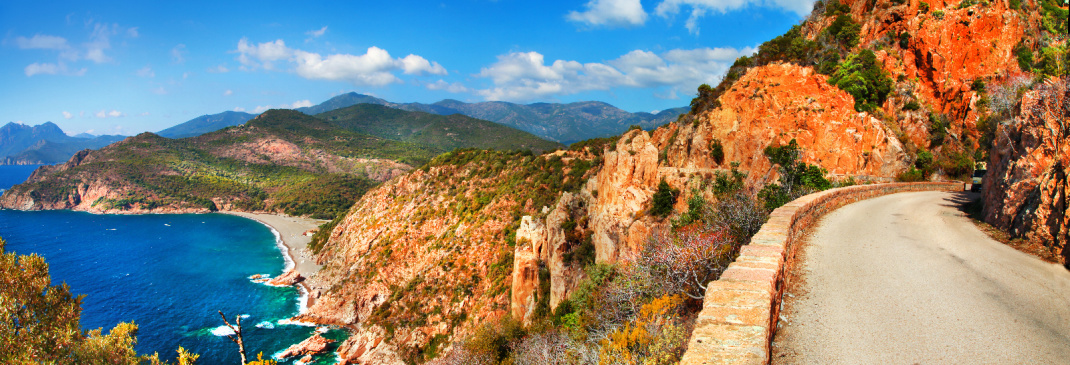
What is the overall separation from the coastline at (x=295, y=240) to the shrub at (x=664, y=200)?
1967 inches

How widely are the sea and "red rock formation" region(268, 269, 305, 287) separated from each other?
66.2 inches

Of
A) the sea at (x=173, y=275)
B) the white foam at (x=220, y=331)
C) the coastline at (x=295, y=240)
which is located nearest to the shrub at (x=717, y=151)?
the sea at (x=173, y=275)

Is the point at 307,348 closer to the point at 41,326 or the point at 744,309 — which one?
the point at 41,326

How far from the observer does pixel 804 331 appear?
477cm

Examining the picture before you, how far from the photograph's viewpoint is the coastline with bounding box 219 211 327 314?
63.0 m

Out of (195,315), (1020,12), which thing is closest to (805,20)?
(1020,12)

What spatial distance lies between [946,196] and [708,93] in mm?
16315

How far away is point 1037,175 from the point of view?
902 cm

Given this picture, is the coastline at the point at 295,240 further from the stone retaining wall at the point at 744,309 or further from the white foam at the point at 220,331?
the stone retaining wall at the point at 744,309

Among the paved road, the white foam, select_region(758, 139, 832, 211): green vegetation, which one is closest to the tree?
the paved road

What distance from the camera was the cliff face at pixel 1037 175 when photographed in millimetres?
7656

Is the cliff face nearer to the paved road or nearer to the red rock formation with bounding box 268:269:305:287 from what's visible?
the paved road

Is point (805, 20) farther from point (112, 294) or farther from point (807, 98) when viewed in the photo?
point (112, 294)

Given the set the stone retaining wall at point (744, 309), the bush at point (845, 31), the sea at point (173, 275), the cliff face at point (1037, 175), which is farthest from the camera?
the sea at point (173, 275)
